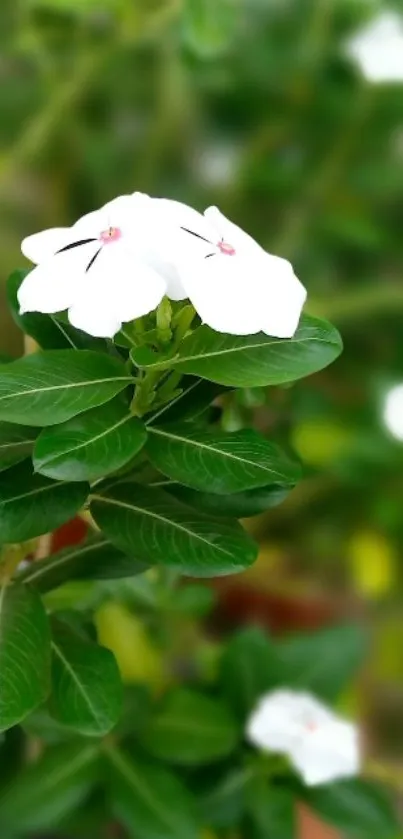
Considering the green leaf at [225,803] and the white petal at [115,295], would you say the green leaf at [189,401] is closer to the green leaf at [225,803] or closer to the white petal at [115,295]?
the white petal at [115,295]

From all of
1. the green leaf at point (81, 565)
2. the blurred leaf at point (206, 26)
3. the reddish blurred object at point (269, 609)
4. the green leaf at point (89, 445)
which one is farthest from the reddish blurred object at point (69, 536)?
the reddish blurred object at point (269, 609)

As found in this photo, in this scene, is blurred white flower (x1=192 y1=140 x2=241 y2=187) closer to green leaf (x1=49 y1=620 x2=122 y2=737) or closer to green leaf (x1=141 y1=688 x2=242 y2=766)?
green leaf (x1=141 y1=688 x2=242 y2=766)

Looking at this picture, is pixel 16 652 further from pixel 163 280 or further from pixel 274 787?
pixel 274 787

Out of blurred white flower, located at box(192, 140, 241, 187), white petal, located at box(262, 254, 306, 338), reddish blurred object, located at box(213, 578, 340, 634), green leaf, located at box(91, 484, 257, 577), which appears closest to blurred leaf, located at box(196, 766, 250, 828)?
green leaf, located at box(91, 484, 257, 577)

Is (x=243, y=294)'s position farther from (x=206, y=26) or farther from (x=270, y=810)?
(x=206, y=26)

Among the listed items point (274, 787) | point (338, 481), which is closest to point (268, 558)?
point (338, 481)
